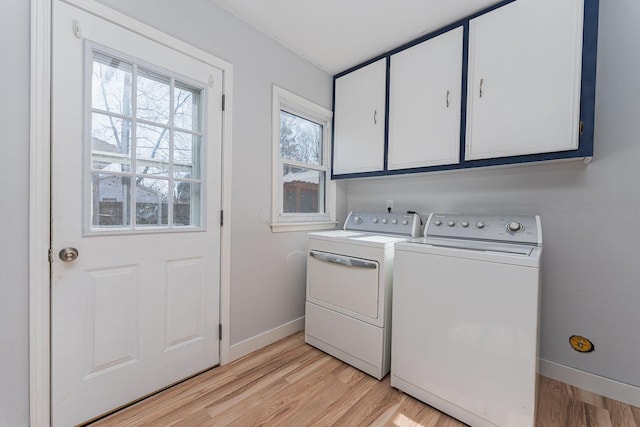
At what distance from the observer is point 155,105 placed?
1518 mm

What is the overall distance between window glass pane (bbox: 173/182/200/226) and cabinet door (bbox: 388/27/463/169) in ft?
4.99

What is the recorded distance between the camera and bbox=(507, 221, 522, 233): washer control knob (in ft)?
5.24

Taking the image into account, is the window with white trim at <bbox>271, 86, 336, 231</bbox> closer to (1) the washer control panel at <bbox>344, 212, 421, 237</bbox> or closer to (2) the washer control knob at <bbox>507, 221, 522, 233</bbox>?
(1) the washer control panel at <bbox>344, 212, 421, 237</bbox>

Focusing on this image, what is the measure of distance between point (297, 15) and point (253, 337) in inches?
93.4

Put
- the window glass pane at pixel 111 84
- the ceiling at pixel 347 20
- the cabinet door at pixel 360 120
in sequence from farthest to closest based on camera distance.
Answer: the cabinet door at pixel 360 120, the ceiling at pixel 347 20, the window glass pane at pixel 111 84

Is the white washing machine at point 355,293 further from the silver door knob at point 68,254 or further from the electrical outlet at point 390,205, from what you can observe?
the silver door knob at point 68,254

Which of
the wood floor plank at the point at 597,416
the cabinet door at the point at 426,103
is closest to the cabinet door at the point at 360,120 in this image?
the cabinet door at the point at 426,103

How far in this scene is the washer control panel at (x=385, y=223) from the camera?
2.12 meters

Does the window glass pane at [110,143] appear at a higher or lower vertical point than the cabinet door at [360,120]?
lower

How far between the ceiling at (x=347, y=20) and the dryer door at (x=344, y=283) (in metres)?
1.68

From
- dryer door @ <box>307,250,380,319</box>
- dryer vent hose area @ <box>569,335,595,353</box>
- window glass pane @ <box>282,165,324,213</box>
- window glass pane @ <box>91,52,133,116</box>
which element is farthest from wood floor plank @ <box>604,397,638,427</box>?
window glass pane @ <box>91,52,133,116</box>

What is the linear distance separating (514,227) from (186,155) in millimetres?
2090

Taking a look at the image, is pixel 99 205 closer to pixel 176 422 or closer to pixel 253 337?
pixel 176 422

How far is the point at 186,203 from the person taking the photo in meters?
1.67
